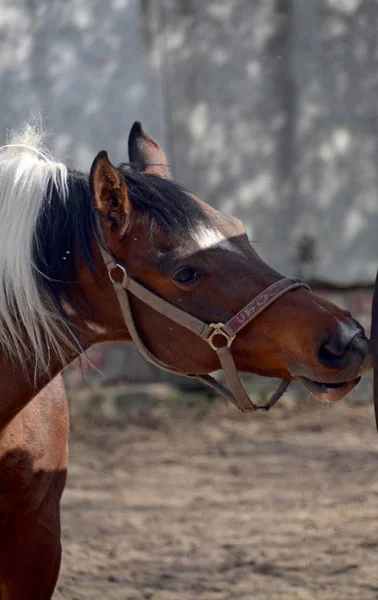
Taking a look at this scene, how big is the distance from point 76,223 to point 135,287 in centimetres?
25

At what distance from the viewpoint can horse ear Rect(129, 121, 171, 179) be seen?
2926mm

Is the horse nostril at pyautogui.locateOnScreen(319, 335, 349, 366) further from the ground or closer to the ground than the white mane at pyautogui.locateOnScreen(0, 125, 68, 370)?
closer to the ground

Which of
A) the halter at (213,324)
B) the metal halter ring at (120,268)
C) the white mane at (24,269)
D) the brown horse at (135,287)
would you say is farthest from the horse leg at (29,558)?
the metal halter ring at (120,268)

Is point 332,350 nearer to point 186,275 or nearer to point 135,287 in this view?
point 186,275

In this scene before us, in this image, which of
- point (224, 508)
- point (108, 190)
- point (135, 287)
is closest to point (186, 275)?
point (135, 287)

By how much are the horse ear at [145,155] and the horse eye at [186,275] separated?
473 millimetres

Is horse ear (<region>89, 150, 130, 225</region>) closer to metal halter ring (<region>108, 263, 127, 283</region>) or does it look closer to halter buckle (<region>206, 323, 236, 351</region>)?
metal halter ring (<region>108, 263, 127, 283</region>)

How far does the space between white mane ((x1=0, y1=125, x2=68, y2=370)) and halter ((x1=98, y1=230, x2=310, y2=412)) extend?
195 millimetres

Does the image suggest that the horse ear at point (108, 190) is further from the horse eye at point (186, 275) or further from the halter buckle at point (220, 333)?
the halter buckle at point (220, 333)

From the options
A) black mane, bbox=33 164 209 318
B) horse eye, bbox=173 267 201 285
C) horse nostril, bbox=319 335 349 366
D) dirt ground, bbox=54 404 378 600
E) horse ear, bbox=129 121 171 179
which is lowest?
dirt ground, bbox=54 404 378 600

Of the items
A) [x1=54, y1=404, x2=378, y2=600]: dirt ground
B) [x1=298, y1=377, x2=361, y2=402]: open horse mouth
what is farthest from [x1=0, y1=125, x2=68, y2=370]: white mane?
[x1=54, y1=404, x2=378, y2=600]: dirt ground

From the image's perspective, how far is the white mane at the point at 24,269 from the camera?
8.34 ft

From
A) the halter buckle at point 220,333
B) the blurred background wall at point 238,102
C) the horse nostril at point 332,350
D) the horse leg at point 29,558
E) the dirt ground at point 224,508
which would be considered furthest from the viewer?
the blurred background wall at point 238,102

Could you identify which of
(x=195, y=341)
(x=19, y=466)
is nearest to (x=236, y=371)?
(x=195, y=341)
